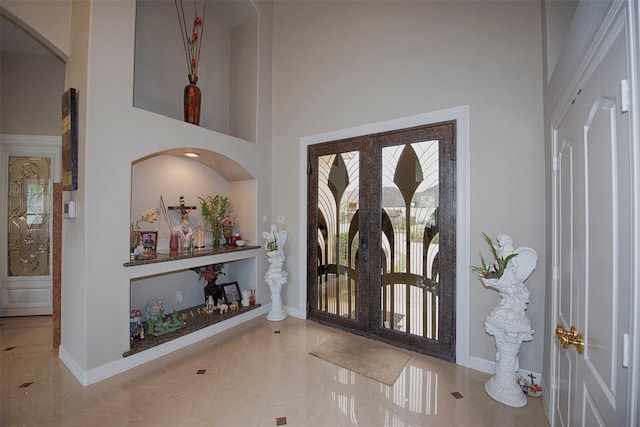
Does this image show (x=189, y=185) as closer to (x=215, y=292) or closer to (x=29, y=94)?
(x=215, y=292)

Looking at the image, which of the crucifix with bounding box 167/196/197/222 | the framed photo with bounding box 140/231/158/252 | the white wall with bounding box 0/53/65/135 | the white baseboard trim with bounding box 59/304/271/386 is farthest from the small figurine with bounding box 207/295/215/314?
the white wall with bounding box 0/53/65/135

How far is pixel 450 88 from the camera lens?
8.98 feet

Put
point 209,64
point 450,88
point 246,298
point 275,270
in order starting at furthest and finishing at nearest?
point 209,64 → point 246,298 → point 275,270 → point 450,88

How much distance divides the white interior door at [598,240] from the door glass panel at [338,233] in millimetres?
2103

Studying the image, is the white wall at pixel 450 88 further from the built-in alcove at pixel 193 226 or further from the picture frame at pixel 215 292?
the picture frame at pixel 215 292

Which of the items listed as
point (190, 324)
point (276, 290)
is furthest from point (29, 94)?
point (276, 290)

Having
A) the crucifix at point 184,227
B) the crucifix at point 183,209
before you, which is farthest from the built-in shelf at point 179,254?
the crucifix at point 183,209

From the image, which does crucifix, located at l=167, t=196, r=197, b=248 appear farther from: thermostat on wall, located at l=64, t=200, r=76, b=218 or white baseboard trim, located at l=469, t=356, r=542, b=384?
white baseboard trim, located at l=469, t=356, r=542, b=384

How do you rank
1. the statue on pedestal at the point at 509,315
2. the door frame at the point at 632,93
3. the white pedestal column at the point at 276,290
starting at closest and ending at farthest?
the door frame at the point at 632,93 → the statue on pedestal at the point at 509,315 → the white pedestal column at the point at 276,290

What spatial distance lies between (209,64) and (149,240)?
2827mm

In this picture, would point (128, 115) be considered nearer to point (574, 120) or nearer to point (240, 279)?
point (240, 279)

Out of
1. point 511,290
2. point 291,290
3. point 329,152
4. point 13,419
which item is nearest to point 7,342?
point 13,419

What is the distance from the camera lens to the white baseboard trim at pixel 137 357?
234cm

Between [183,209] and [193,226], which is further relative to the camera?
[193,226]
